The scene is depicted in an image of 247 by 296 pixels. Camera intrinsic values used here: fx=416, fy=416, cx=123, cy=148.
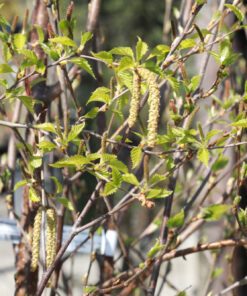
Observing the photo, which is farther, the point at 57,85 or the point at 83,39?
the point at 57,85

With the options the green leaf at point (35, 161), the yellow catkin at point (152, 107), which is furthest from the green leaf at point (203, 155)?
the green leaf at point (35, 161)

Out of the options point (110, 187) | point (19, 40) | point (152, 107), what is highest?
point (19, 40)

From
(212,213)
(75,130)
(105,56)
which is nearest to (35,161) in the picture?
(75,130)

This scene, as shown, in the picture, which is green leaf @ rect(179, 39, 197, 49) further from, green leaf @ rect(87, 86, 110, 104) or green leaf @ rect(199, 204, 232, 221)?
green leaf @ rect(199, 204, 232, 221)

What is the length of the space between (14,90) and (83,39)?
12 cm

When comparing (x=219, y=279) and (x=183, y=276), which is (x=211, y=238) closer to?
(x=219, y=279)

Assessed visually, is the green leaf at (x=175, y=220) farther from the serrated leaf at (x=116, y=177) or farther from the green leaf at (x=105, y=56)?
the green leaf at (x=105, y=56)

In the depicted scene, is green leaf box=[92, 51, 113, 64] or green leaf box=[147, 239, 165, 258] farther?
green leaf box=[147, 239, 165, 258]

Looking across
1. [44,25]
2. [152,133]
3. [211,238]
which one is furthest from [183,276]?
[152,133]

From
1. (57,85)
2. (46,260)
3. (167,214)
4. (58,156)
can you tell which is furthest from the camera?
(58,156)

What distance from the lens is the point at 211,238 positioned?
1.52m

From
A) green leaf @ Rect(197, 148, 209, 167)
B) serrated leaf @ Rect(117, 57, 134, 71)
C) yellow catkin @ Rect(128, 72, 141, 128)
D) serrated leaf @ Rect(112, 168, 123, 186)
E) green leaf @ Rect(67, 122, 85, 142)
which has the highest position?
serrated leaf @ Rect(117, 57, 134, 71)

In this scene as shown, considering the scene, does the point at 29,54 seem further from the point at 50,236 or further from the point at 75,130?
the point at 50,236

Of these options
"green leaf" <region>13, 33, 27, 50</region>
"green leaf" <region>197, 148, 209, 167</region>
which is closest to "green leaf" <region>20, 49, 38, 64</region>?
"green leaf" <region>13, 33, 27, 50</region>
